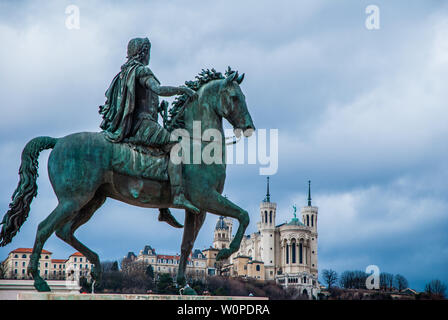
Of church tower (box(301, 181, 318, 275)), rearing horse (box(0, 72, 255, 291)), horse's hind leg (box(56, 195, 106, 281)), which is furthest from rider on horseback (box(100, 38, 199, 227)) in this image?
church tower (box(301, 181, 318, 275))

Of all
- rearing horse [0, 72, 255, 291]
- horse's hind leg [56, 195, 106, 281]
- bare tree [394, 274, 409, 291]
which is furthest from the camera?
bare tree [394, 274, 409, 291]

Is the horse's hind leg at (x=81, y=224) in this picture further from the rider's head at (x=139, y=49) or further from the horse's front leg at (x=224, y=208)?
the rider's head at (x=139, y=49)

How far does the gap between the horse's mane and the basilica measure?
430 ft

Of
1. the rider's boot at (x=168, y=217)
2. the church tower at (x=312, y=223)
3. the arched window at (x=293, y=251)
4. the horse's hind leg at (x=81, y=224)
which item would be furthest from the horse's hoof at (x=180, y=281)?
the church tower at (x=312, y=223)

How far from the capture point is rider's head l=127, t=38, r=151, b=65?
891cm

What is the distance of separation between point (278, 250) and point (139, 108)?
6060 inches

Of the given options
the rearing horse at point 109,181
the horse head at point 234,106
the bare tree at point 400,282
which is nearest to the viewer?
the rearing horse at point 109,181

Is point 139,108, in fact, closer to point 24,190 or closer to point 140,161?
point 140,161

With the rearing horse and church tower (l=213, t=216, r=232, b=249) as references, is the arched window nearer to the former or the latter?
church tower (l=213, t=216, r=232, b=249)

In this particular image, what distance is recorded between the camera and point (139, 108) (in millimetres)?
8703

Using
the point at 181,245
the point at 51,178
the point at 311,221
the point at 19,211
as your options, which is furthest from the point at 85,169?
the point at 311,221

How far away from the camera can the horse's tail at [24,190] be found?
26.6 feet

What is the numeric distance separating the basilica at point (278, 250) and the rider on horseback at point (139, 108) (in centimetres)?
13124
